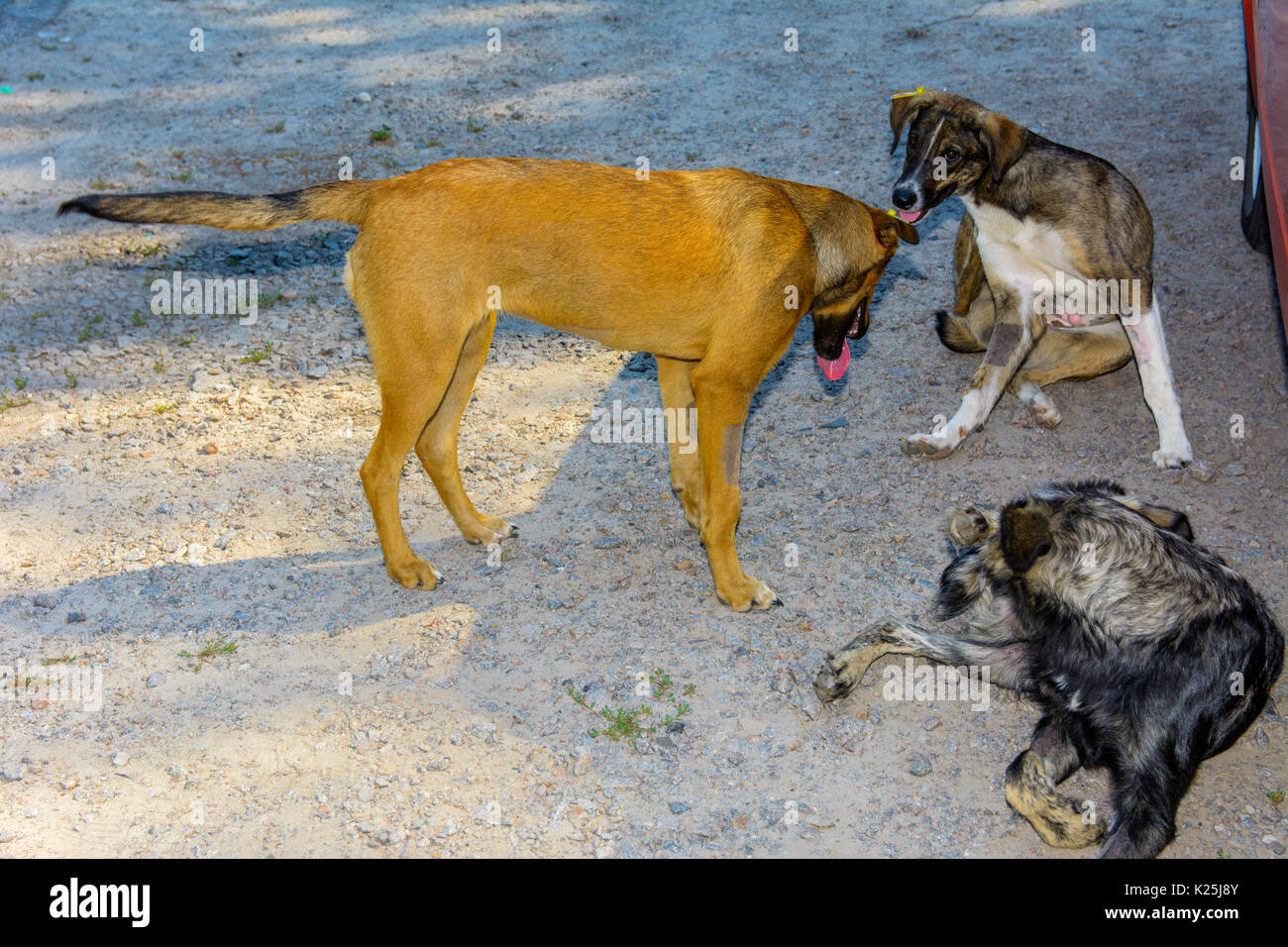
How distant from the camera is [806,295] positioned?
466 cm

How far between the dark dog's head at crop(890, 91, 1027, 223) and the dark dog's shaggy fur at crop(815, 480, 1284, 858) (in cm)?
175

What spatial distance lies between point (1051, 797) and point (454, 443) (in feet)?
9.16

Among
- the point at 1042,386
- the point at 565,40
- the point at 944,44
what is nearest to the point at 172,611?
the point at 1042,386

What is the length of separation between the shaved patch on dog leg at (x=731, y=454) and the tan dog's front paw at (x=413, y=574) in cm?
133

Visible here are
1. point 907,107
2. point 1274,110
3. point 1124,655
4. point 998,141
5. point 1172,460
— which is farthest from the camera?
point 1172,460

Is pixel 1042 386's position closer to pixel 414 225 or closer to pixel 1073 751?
pixel 1073 751

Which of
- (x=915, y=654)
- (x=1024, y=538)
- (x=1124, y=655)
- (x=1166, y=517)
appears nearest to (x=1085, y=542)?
(x=1024, y=538)

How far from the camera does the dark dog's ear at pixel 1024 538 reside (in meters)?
3.93

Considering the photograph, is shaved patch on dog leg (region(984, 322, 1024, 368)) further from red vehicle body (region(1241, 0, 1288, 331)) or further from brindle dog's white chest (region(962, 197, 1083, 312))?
red vehicle body (region(1241, 0, 1288, 331))

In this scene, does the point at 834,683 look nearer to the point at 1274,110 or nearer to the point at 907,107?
the point at 907,107

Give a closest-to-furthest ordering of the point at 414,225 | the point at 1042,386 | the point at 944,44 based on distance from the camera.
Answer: the point at 414,225 → the point at 1042,386 → the point at 944,44

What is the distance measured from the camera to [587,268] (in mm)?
4395

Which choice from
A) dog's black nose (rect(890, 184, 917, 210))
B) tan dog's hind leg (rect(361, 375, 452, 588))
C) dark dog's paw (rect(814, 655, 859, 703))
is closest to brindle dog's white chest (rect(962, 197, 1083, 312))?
dog's black nose (rect(890, 184, 917, 210))

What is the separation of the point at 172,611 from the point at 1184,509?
14.9ft
